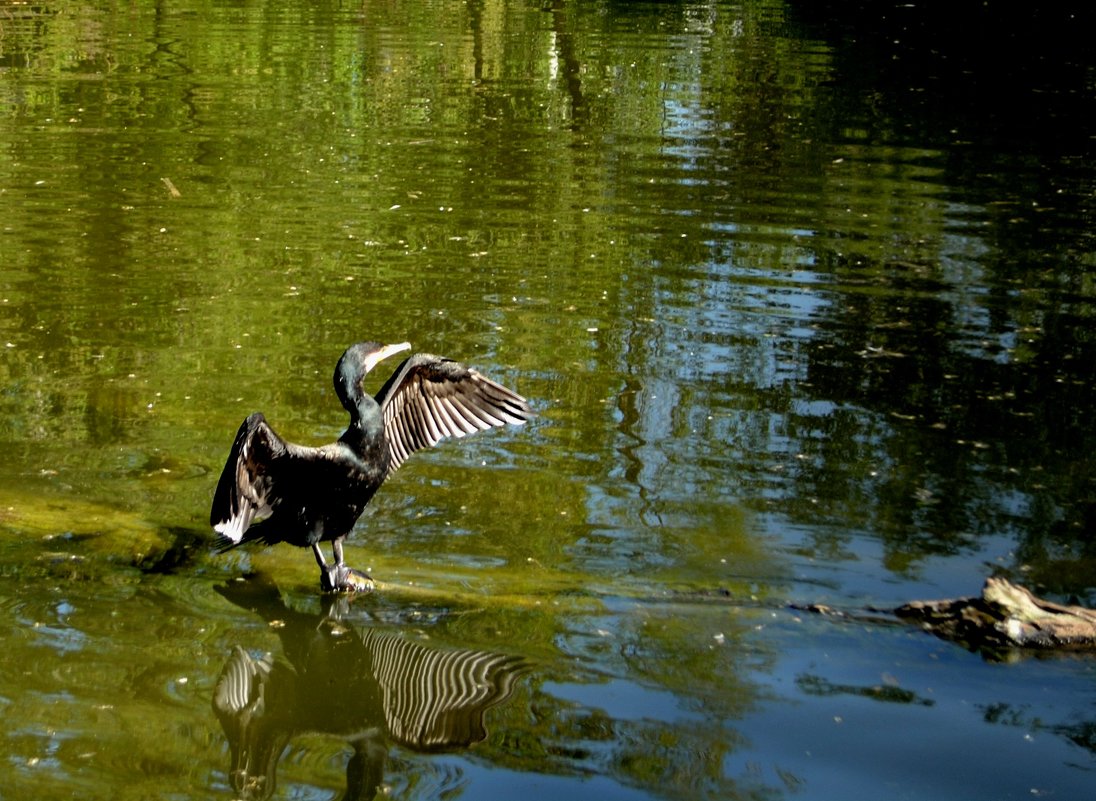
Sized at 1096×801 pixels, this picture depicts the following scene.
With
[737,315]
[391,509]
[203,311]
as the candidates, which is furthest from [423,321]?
[391,509]

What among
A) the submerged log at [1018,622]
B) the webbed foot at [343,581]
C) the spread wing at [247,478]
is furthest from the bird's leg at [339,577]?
the submerged log at [1018,622]

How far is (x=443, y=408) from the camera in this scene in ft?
17.3

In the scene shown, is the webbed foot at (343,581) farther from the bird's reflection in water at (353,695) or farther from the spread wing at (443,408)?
Answer: the spread wing at (443,408)

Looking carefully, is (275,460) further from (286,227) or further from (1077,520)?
(286,227)

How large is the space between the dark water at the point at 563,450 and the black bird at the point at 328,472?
0.24 metres

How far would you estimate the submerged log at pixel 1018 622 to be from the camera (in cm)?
445

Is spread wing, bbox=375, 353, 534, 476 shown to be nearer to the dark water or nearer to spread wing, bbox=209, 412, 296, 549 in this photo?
the dark water

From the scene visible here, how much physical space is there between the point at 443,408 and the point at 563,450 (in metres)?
1.12

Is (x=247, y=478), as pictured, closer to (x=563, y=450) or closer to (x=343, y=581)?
(x=343, y=581)

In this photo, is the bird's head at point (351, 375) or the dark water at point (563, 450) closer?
the dark water at point (563, 450)

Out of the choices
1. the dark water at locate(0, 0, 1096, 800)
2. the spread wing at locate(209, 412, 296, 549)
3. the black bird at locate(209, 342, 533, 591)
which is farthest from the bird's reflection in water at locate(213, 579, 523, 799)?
the spread wing at locate(209, 412, 296, 549)

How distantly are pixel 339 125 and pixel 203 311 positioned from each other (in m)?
6.49

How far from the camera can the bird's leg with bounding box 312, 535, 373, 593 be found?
4.91 m

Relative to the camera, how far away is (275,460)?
4691mm
